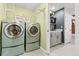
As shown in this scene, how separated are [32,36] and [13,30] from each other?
0.36 metres

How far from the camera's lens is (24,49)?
1782 millimetres

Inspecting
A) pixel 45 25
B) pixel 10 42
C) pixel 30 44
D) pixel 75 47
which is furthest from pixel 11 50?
pixel 75 47

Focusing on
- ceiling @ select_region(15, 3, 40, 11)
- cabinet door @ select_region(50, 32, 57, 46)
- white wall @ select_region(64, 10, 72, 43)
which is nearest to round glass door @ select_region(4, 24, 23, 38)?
ceiling @ select_region(15, 3, 40, 11)

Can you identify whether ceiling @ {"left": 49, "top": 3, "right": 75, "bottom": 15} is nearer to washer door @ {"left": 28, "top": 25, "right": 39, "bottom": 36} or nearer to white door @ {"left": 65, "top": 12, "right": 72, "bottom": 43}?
white door @ {"left": 65, "top": 12, "right": 72, "bottom": 43}

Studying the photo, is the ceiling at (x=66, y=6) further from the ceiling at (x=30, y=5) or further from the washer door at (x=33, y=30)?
the washer door at (x=33, y=30)

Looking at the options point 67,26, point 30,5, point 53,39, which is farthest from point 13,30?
point 67,26

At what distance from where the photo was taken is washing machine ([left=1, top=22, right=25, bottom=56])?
5.19ft

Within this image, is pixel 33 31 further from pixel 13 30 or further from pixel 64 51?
pixel 64 51

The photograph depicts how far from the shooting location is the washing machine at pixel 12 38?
1.58m

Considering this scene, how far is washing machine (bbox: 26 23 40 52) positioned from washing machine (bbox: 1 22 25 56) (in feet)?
0.32

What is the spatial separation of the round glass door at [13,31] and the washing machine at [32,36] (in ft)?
0.56

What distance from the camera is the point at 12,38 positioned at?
165cm

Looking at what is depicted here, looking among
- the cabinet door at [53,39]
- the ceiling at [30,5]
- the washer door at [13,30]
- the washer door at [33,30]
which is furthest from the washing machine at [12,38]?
the cabinet door at [53,39]

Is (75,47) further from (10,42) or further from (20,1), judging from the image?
(20,1)
